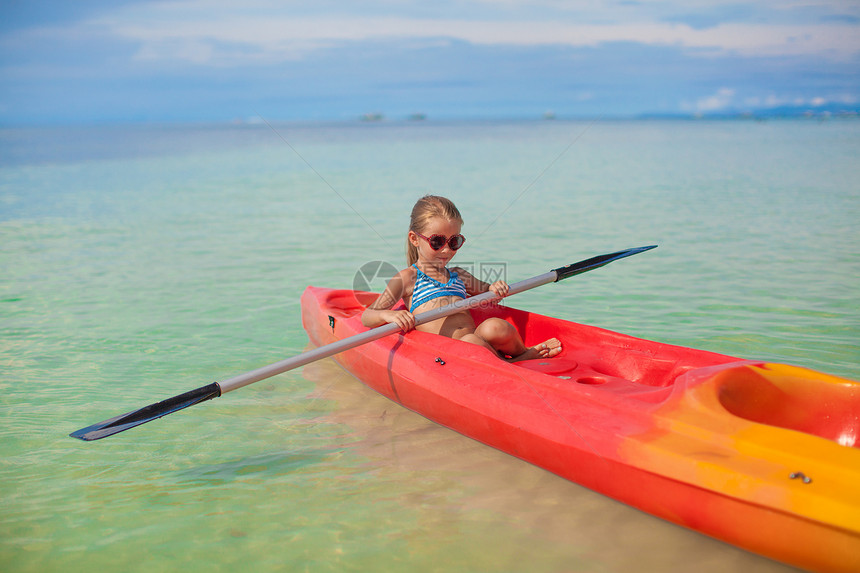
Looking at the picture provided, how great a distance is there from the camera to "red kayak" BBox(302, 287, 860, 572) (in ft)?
8.08

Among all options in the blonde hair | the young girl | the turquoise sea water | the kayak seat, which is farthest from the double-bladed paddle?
the kayak seat

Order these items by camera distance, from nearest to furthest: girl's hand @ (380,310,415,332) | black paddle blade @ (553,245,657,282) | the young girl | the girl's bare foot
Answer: girl's hand @ (380,310,415,332) < the young girl < the girl's bare foot < black paddle blade @ (553,245,657,282)

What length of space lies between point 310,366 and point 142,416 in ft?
5.86

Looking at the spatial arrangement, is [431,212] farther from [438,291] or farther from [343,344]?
[343,344]

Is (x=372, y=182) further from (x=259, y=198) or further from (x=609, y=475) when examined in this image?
(x=609, y=475)

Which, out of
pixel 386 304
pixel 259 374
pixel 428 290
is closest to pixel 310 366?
pixel 386 304

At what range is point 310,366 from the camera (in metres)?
5.07

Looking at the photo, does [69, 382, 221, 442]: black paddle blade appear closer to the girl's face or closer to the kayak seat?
the girl's face

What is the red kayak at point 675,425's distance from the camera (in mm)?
2463

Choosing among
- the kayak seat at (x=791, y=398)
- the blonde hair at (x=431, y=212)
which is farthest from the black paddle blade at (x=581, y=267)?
the kayak seat at (x=791, y=398)

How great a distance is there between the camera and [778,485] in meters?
2.48

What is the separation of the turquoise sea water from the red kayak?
184 millimetres

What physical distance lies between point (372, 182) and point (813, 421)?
15.0m

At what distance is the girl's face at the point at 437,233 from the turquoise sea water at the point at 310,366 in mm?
987
